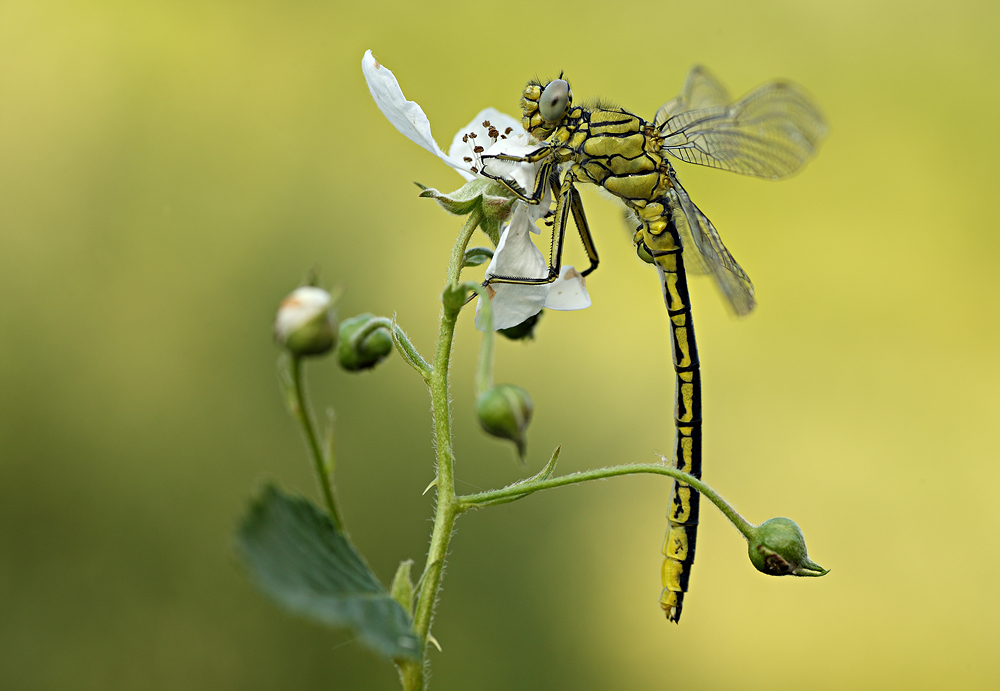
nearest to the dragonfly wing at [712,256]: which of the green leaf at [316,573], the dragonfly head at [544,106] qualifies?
the dragonfly head at [544,106]

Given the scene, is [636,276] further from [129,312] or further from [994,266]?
[129,312]

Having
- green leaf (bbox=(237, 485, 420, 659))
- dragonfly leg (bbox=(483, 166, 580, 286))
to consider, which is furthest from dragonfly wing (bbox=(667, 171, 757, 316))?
green leaf (bbox=(237, 485, 420, 659))

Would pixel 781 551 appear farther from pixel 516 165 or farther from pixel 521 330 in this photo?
pixel 516 165

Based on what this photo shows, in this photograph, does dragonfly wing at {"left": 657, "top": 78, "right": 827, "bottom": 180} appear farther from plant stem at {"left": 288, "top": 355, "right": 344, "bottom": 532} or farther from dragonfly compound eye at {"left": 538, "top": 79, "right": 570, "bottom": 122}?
plant stem at {"left": 288, "top": 355, "right": 344, "bottom": 532}

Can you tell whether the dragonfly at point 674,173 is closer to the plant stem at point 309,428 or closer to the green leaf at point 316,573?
the plant stem at point 309,428

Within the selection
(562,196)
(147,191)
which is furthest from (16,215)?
(562,196)

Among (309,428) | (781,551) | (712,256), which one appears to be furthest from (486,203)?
(781,551)
